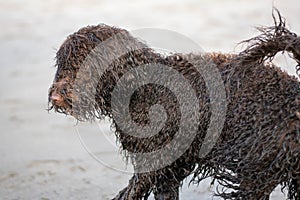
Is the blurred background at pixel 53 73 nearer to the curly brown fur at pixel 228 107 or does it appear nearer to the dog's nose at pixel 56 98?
the curly brown fur at pixel 228 107

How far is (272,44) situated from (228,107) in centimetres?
42

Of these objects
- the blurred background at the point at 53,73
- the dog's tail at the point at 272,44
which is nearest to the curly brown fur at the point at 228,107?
the dog's tail at the point at 272,44

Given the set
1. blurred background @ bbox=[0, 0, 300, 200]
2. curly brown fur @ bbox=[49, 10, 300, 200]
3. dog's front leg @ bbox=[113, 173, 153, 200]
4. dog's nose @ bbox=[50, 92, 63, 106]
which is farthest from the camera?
blurred background @ bbox=[0, 0, 300, 200]

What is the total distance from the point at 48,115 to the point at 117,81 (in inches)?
127

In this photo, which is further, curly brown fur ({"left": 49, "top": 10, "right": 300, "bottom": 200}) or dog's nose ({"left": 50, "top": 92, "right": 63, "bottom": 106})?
dog's nose ({"left": 50, "top": 92, "right": 63, "bottom": 106})

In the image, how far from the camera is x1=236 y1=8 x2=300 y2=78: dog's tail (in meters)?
3.40

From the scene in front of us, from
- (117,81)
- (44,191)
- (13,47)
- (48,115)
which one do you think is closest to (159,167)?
(117,81)

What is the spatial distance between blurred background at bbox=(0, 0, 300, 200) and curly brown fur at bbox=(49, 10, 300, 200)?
0.82 metres

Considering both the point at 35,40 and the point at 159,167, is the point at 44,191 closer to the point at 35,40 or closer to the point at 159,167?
the point at 159,167

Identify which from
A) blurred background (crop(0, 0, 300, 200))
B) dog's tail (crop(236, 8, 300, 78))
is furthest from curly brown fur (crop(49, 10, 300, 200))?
blurred background (crop(0, 0, 300, 200))

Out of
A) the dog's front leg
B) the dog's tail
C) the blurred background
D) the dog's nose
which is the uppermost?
the blurred background

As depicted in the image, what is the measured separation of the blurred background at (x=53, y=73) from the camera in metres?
5.52

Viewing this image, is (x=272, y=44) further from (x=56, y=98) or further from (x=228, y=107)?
(x=56, y=98)

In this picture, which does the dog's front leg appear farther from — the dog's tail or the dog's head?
the dog's tail
